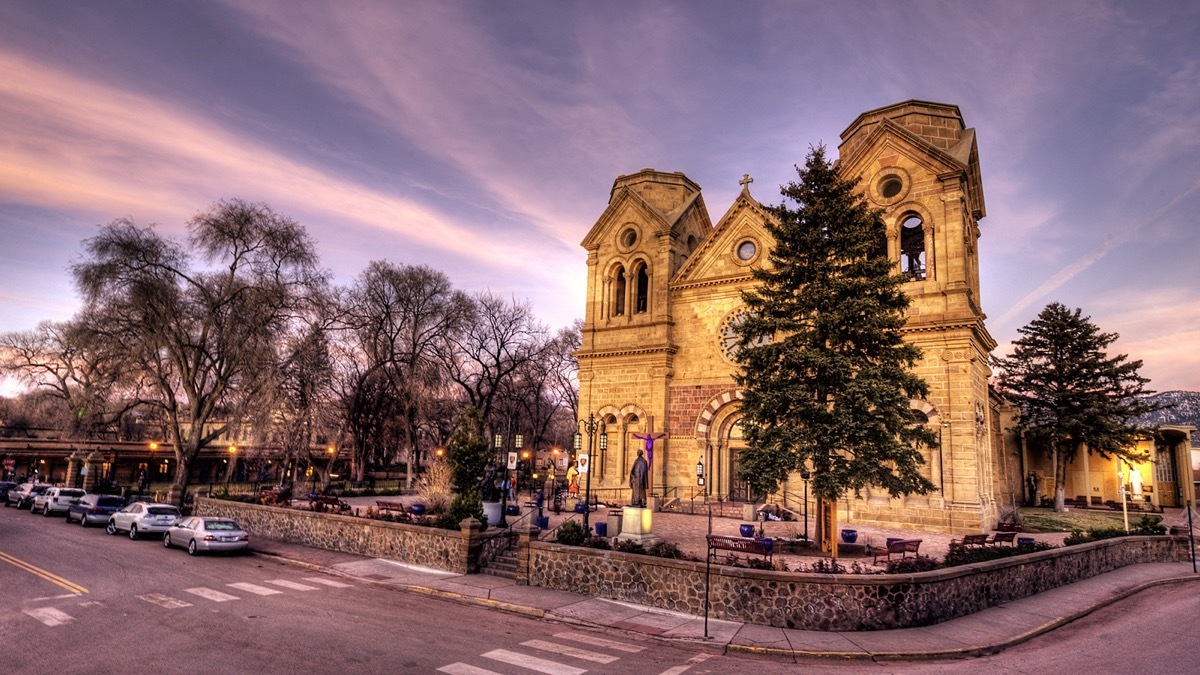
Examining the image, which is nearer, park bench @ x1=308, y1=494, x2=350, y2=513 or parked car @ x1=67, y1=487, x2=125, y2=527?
Result: park bench @ x1=308, y1=494, x2=350, y2=513

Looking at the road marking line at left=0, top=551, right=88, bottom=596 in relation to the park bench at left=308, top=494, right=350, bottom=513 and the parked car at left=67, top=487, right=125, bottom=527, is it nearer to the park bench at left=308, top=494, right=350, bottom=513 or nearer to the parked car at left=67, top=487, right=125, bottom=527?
the parked car at left=67, top=487, right=125, bottom=527

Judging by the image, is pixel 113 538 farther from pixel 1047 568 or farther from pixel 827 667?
pixel 1047 568

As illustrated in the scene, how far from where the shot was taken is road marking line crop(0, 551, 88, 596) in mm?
14720

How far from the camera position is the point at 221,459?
57906mm

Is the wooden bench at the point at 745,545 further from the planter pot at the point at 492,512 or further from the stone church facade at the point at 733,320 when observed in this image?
the stone church facade at the point at 733,320

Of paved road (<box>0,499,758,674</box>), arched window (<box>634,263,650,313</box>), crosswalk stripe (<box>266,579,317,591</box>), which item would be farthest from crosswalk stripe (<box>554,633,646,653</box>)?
arched window (<box>634,263,650,313</box>)

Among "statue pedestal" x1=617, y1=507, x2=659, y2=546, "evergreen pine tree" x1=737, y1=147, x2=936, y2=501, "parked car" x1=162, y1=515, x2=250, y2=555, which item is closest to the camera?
A: "evergreen pine tree" x1=737, y1=147, x2=936, y2=501

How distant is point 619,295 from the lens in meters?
38.2

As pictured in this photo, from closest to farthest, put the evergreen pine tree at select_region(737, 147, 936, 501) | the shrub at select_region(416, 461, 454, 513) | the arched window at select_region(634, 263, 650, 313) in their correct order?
the evergreen pine tree at select_region(737, 147, 936, 501) → the shrub at select_region(416, 461, 454, 513) → the arched window at select_region(634, 263, 650, 313)

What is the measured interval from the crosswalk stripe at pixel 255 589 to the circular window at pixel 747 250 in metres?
26.2

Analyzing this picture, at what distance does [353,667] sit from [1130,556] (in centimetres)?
2652

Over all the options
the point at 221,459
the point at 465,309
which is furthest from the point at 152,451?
the point at 465,309

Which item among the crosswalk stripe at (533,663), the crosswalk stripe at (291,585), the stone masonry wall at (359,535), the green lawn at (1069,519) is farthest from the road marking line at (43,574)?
the green lawn at (1069,519)

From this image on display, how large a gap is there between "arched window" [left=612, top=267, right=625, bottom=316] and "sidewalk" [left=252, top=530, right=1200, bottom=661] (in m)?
21.2
